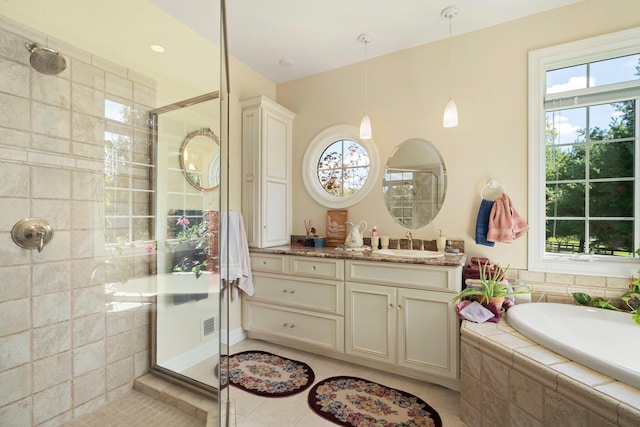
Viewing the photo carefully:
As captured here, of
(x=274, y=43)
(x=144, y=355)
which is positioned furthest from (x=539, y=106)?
(x=144, y=355)

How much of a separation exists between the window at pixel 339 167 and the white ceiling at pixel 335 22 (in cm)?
76

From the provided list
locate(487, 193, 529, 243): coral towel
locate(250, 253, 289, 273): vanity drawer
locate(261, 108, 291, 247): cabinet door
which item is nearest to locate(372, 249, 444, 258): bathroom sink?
locate(487, 193, 529, 243): coral towel

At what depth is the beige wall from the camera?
6.94 ft

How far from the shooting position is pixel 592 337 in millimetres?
1665

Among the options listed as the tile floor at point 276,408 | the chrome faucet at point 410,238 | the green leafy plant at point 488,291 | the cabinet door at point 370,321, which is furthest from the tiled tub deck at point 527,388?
the chrome faucet at point 410,238

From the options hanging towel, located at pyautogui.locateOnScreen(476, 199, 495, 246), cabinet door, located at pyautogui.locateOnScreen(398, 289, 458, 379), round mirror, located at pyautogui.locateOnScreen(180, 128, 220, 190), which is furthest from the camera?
hanging towel, located at pyautogui.locateOnScreen(476, 199, 495, 246)

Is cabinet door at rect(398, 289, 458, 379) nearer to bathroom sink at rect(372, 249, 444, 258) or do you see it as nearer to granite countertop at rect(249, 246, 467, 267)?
granite countertop at rect(249, 246, 467, 267)

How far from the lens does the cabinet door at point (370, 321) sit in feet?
6.86

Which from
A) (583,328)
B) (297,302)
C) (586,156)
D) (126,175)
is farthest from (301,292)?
(586,156)

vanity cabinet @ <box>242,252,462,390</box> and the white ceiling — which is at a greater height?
the white ceiling

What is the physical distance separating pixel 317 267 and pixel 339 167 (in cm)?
110

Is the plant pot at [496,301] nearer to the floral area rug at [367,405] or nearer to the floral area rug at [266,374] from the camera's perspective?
the floral area rug at [367,405]

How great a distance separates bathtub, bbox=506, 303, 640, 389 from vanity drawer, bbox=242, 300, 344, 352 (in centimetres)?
121

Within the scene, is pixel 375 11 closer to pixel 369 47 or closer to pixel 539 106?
pixel 369 47
